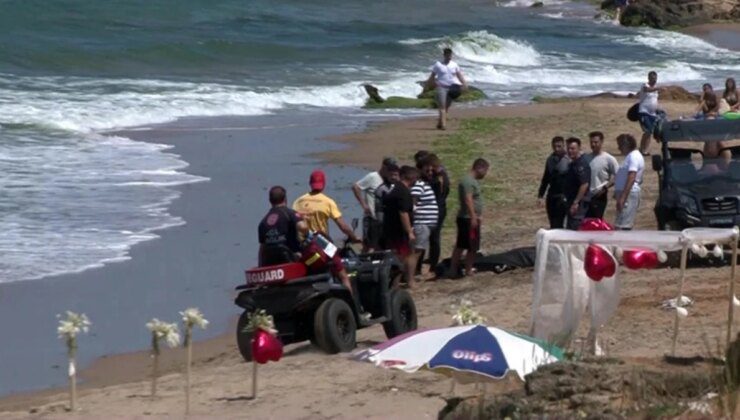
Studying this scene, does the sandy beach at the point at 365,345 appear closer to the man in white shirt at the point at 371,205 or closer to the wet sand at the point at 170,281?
the wet sand at the point at 170,281

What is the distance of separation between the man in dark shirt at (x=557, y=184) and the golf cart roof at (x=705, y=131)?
105 centimetres

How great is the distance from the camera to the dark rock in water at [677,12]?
62406 millimetres

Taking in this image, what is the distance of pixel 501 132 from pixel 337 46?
70.3 feet

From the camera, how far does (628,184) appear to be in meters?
15.4

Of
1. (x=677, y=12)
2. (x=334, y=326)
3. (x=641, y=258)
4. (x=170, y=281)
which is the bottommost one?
(x=170, y=281)

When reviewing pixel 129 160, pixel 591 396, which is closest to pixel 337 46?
pixel 129 160

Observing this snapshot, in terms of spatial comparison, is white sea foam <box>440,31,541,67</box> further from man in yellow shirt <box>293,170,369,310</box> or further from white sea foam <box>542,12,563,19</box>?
man in yellow shirt <box>293,170,369,310</box>

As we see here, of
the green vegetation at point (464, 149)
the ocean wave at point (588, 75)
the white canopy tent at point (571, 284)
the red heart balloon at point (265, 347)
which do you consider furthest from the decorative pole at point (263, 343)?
the ocean wave at point (588, 75)

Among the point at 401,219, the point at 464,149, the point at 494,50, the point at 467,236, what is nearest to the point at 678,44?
the point at 494,50

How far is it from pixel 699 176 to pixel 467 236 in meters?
2.37

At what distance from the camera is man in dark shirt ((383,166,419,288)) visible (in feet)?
49.8

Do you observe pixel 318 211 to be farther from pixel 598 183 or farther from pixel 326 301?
pixel 598 183

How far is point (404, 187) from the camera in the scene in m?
15.2

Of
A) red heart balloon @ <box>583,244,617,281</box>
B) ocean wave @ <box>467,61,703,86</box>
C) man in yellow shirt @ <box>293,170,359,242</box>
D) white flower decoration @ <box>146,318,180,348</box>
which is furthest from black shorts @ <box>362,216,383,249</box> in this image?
ocean wave @ <box>467,61,703,86</box>
